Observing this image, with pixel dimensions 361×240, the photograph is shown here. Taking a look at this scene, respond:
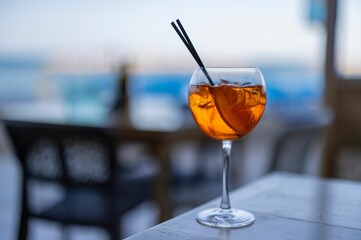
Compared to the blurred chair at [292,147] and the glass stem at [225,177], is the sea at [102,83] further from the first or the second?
the glass stem at [225,177]

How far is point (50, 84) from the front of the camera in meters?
7.47

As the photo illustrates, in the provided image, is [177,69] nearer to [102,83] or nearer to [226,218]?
[102,83]

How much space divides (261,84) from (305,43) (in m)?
7.82

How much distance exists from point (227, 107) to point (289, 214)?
223 millimetres

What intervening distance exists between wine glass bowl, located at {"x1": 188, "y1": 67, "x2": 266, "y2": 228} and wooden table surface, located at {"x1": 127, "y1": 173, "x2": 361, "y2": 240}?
0.10 ft

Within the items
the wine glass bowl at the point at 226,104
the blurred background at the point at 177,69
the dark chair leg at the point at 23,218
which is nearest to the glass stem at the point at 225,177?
the wine glass bowl at the point at 226,104

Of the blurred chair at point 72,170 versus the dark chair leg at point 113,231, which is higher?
the blurred chair at point 72,170

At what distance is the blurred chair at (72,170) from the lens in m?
2.05

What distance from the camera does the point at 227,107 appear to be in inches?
31.8

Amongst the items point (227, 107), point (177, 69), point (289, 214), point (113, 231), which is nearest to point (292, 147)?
point (113, 231)

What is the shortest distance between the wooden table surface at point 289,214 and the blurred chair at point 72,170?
101 centimetres

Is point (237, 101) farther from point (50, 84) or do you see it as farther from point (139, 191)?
point (50, 84)

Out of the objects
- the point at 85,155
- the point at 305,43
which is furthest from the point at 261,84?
the point at 305,43

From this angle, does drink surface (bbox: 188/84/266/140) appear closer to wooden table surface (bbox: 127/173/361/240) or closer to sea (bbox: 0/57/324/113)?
wooden table surface (bbox: 127/173/361/240)
